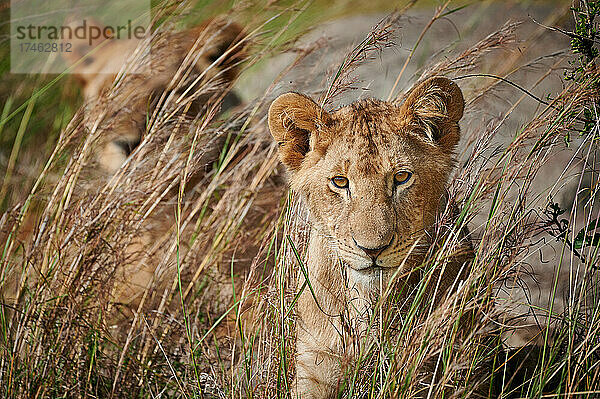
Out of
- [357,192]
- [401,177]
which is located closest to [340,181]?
[357,192]

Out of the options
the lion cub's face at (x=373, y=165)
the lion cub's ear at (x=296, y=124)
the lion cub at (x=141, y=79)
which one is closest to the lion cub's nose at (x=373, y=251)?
the lion cub's face at (x=373, y=165)

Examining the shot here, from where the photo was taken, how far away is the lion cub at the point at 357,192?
222cm

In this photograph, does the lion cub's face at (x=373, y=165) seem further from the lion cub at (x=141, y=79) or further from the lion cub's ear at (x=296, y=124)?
the lion cub at (x=141, y=79)

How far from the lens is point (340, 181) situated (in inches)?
91.4

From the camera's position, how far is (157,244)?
333cm

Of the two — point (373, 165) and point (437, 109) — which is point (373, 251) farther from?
point (437, 109)

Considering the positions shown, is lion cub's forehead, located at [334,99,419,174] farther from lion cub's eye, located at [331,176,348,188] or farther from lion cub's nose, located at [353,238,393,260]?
lion cub's nose, located at [353,238,393,260]

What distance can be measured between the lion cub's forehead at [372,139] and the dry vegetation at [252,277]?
0.45ft

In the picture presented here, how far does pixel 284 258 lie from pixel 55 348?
1044 mm

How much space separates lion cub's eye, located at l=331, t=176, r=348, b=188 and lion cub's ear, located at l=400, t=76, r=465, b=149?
11.8 inches

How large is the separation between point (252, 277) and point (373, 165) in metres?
0.61

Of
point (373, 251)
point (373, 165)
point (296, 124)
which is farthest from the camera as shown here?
point (296, 124)

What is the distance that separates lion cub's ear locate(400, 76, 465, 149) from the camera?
2.31 metres

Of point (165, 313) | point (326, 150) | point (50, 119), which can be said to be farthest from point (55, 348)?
point (50, 119)
